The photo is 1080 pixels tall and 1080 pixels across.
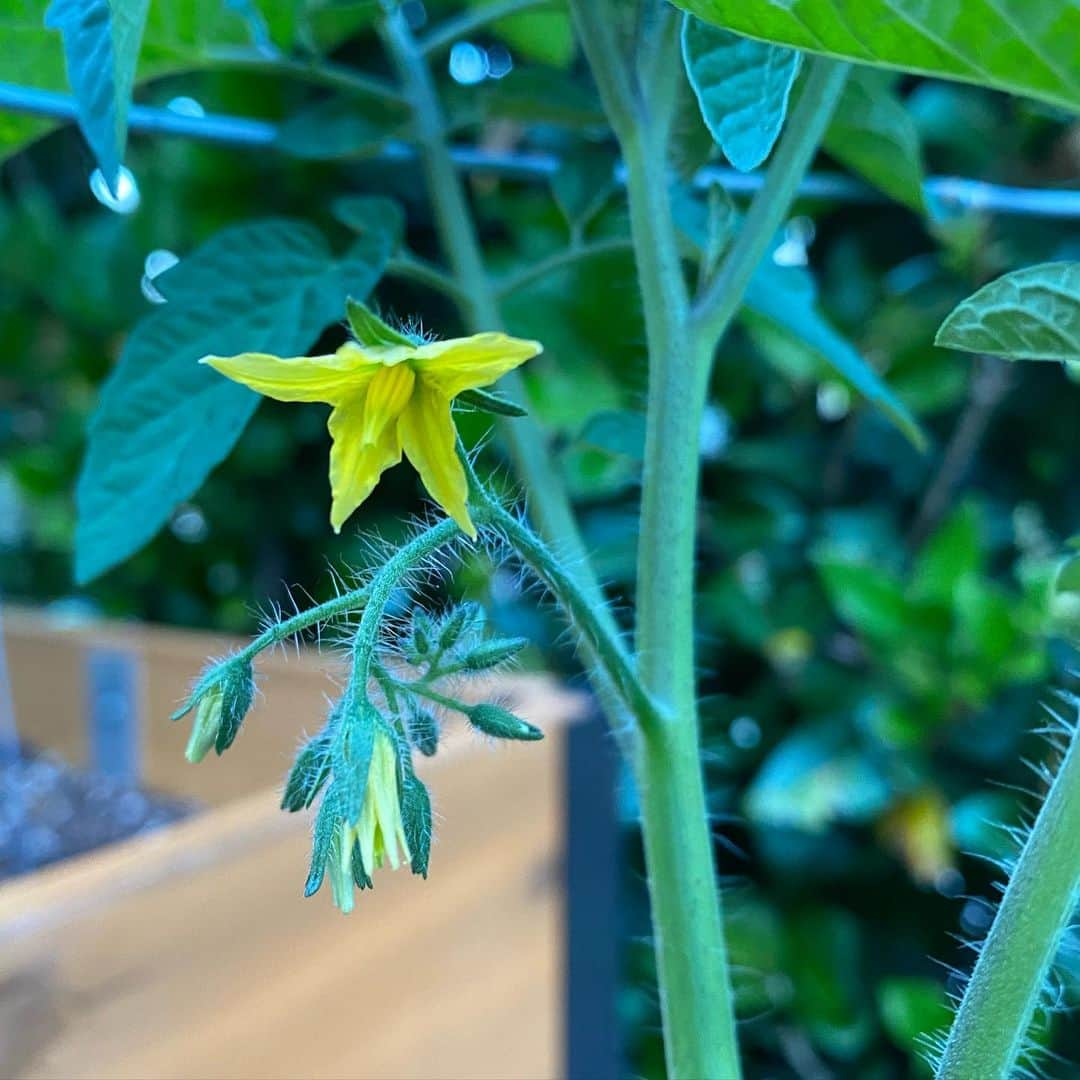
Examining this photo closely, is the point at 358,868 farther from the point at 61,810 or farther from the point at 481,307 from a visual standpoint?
the point at 61,810

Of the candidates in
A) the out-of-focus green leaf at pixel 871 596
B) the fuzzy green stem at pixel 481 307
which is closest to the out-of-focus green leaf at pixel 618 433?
the fuzzy green stem at pixel 481 307

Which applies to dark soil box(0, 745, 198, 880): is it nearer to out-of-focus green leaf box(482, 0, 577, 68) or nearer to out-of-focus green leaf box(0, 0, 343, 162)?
out-of-focus green leaf box(0, 0, 343, 162)

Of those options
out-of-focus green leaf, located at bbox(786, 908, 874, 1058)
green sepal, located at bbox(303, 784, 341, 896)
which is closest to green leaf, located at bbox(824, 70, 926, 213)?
green sepal, located at bbox(303, 784, 341, 896)

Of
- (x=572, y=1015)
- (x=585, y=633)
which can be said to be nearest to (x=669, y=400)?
(x=585, y=633)

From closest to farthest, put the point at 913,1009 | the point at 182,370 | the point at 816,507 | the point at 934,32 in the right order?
the point at 934,32 → the point at 182,370 → the point at 913,1009 → the point at 816,507

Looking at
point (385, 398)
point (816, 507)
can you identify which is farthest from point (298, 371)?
point (816, 507)

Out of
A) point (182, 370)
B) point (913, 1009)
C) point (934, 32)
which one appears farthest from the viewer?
point (913, 1009)
